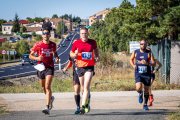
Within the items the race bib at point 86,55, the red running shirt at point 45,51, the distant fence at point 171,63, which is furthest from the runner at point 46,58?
the distant fence at point 171,63

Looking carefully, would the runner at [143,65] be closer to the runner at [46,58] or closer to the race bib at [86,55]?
the race bib at [86,55]

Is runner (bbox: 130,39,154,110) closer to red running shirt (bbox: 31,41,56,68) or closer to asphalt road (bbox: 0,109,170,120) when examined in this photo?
asphalt road (bbox: 0,109,170,120)

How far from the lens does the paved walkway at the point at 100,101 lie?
11.7m

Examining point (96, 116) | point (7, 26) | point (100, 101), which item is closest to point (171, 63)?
point (100, 101)

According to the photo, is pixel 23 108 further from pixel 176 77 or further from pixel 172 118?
pixel 176 77

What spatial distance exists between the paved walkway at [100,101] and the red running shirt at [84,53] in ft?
8.06

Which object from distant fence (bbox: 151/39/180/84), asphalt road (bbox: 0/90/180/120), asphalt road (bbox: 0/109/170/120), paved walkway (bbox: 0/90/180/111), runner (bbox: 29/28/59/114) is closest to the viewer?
asphalt road (bbox: 0/109/170/120)

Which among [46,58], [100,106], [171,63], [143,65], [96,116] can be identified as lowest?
[100,106]

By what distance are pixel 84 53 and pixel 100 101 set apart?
380cm

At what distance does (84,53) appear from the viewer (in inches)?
371

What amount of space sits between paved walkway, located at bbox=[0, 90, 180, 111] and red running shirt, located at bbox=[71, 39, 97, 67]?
8.06 ft

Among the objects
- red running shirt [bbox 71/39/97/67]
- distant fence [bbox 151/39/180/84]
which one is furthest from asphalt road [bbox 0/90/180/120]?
distant fence [bbox 151/39/180/84]

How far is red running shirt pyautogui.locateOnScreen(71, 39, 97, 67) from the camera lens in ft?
30.9

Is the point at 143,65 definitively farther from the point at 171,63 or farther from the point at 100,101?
the point at 171,63
